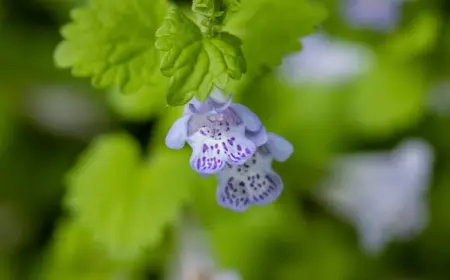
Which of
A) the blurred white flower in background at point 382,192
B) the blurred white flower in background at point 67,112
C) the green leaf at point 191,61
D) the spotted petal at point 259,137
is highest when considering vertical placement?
the green leaf at point 191,61

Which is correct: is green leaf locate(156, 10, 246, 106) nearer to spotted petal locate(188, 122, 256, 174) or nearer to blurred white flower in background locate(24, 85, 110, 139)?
spotted petal locate(188, 122, 256, 174)

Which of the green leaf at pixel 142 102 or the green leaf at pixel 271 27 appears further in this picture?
the green leaf at pixel 142 102

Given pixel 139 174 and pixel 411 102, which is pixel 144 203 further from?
pixel 411 102

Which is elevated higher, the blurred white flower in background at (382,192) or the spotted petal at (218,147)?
the spotted petal at (218,147)

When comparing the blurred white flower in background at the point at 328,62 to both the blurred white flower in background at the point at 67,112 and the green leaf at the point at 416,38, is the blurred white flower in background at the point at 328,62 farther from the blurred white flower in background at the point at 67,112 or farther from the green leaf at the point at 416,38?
the blurred white flower in background at the point at 67,112

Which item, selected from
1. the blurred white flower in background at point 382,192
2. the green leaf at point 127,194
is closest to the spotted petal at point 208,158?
the green leaf at point 127,194

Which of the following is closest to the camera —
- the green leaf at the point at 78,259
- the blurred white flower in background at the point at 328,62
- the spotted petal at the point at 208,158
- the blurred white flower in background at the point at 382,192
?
the spotted petal at the point at 208,158
